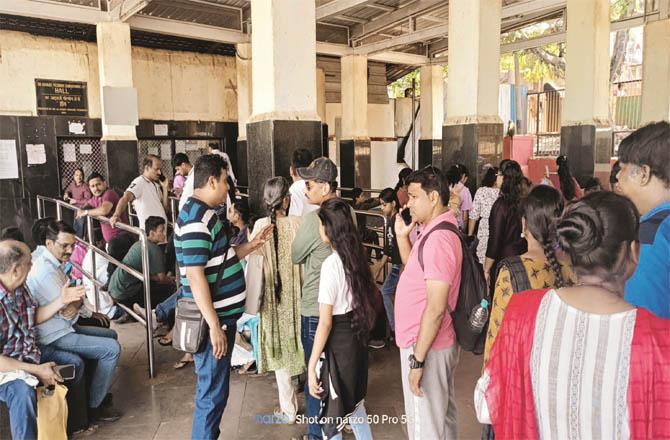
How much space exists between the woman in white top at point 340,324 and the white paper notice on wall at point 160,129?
7841 mm

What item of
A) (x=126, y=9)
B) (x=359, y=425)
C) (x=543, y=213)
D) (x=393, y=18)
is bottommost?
(x=359, y=425)

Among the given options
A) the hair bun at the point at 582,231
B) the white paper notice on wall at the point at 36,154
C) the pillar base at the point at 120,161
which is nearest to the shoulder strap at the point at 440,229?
the hair bun at the point at 582,231

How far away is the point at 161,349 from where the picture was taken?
4.05 meters

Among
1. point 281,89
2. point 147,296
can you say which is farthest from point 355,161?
point 147,296

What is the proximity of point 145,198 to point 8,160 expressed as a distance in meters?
4.31

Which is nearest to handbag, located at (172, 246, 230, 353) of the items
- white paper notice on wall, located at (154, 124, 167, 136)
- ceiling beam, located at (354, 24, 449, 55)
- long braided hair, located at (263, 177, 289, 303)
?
long braided hair, located at (263, 177, 289, 303)

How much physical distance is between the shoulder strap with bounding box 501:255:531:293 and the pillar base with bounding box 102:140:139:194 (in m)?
7.42

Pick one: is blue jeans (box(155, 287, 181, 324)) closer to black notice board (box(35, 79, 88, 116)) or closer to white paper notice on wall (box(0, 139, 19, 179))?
white paper notice on wall (box(0, 139, 19, 179))

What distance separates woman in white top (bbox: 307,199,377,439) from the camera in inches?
88.0

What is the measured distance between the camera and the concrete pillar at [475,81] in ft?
18.5

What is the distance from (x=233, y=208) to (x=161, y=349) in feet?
4.53

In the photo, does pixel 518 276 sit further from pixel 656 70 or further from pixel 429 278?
pixel 656 70

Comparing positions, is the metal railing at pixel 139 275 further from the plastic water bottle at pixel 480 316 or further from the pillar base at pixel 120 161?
the plastic water bottle at pixel 480 316

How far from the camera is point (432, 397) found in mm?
2100
